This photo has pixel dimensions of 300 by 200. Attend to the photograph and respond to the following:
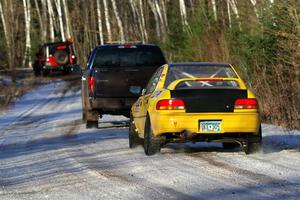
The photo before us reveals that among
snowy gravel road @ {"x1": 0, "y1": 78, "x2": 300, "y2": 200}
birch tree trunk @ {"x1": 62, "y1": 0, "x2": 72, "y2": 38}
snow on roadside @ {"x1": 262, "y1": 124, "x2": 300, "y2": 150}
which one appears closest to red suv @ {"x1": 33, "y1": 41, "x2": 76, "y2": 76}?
birch tree trunk @ {"x1": 62, "y1": 0, "x2": 72, "y2": 38}

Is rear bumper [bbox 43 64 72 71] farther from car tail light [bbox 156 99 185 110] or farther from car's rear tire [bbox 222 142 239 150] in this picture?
car tail light [bbox 156 99 185 110]

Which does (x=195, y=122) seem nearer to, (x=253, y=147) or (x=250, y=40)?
(x=253, y=147)

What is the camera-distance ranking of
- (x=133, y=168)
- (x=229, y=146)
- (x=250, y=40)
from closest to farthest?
(x=133, y=168)
(x=229, y=146)
(x=250, y=40)

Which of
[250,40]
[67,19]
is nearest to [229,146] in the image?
[250,40]

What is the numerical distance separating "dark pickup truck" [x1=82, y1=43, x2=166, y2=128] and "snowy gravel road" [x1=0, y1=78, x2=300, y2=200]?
0.55m

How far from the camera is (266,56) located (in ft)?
66.0

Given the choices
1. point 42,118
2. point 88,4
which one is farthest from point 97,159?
point 88,4

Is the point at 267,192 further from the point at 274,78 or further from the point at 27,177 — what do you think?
the point at 274,78

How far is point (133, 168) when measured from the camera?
10680 mm

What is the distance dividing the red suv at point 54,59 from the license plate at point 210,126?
36.1 meters

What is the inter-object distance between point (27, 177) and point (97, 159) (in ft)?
6.36

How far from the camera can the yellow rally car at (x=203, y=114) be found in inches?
458

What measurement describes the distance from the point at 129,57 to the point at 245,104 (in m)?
6.79

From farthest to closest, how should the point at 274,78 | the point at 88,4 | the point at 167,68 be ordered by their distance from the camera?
the point at 88,4
the point at 274,78
the point at 167,68
